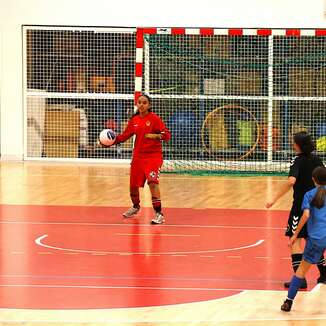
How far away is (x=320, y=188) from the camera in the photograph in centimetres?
838

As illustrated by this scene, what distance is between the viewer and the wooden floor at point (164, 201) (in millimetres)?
8008

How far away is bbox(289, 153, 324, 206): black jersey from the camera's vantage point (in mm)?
9336

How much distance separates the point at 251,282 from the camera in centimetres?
972

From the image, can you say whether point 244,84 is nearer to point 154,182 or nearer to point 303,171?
point 154,182

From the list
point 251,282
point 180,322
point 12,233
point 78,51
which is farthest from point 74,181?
point 180,322

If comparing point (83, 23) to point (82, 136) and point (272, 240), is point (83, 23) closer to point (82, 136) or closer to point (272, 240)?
point (82, 136)

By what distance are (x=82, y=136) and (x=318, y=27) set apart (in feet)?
20.2

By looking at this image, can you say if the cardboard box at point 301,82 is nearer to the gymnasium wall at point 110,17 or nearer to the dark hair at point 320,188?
the gymnasium wall at point 110,17

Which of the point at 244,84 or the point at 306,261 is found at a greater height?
the point at 244,84

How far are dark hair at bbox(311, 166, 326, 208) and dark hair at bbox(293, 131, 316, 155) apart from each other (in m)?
0.88

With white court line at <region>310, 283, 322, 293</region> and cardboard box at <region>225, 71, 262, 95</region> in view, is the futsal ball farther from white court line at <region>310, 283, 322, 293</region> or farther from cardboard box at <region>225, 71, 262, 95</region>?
cardboard box at <region>225, 71, 262, 95</region>

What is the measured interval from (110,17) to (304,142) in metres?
13.9

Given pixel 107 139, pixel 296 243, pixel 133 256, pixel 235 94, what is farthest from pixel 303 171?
pixel 235 94

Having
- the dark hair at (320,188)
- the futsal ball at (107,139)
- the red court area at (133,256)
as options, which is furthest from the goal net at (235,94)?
the dark hair at (320,188)
